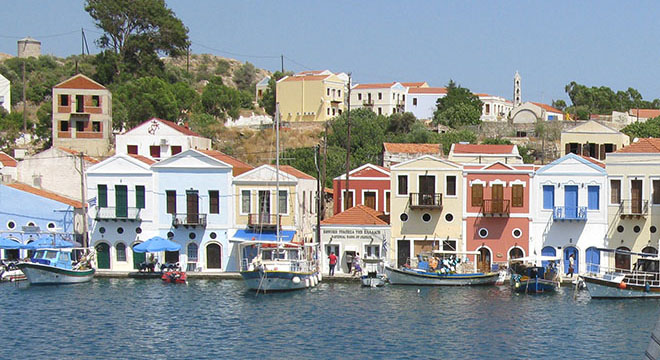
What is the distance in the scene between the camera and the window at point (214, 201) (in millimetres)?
48844

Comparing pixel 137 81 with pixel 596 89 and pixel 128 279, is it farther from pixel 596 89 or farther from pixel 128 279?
pixel 596 89

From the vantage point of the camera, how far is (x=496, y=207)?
47281mm

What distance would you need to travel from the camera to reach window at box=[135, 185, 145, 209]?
161ft

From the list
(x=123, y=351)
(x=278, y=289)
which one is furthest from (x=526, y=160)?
(x=123, y=351)

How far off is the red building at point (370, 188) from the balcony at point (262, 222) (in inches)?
220

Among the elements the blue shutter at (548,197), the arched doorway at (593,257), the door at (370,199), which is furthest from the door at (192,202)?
the arched doorway at (593,257)

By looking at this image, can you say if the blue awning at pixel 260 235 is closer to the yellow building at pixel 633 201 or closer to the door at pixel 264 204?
the door at pixel 264 204

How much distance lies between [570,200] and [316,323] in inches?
729

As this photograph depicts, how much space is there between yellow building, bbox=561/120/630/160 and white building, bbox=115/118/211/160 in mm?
25287

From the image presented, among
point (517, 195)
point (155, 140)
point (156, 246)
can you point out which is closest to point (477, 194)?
point (517, 195)

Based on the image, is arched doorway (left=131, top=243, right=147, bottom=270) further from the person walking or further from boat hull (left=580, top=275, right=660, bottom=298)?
boat hull (left=580, top=275, right=660, bottom=298)

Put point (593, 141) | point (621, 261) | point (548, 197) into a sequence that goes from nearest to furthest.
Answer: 1. point (621, 261)
2. point (548, 197)
3. point (593, 141)

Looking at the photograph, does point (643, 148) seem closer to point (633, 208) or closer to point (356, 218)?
point (633, 208)

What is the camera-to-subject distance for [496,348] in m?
30.3
